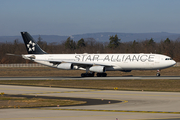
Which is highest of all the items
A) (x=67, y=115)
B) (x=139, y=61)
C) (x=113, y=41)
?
(x=113, y=41)

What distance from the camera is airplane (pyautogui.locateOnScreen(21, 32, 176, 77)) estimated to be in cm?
5200

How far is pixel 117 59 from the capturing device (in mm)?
53750

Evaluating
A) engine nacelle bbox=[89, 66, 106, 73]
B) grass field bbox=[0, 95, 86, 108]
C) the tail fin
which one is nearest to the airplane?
engine nacelle bbox=[89, 66, 106, 73]

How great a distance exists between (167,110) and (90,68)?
3615 cm

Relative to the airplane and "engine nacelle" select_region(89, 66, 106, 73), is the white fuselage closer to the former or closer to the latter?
the airplane

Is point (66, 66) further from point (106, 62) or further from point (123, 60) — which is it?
point (123, 60)

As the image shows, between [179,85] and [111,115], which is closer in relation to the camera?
[111,115]

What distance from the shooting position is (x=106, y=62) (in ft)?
179

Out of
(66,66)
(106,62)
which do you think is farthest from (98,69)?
(66,66)

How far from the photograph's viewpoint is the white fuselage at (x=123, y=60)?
51.9 m

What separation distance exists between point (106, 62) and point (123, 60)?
338 cm

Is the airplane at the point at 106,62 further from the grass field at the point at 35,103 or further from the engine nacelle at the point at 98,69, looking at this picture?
the grass field at the point at 35,103

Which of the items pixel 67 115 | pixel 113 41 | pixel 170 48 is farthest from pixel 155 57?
pixel 113 41

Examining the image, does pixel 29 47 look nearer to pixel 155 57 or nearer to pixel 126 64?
pixel 126 64
